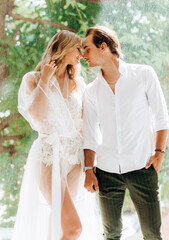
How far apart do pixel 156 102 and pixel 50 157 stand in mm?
686

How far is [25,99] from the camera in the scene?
5.49 feet

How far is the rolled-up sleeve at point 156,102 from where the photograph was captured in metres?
1.59

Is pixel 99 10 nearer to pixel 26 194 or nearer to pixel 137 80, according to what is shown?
pixel 137 80

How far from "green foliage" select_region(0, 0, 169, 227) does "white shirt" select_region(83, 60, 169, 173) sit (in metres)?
0.57

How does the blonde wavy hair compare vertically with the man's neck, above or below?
above

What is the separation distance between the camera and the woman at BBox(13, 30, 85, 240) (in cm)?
162

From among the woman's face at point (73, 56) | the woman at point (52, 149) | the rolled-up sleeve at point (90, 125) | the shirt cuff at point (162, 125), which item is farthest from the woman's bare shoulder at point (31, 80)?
the shirt cuff at point (162, 125)

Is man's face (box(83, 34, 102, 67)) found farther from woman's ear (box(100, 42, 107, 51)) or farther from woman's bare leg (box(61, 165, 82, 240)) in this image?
woman's bare leg (box(61, 165, 82, 240))

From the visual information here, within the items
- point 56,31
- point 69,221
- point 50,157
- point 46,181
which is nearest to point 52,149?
point 50,157

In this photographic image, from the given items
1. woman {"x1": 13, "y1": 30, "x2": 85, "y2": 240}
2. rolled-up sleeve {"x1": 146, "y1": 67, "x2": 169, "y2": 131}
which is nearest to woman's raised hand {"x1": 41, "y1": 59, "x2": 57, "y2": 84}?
woman {"x1": 13, "y1": 30, "x2": 85, "y2": 240}

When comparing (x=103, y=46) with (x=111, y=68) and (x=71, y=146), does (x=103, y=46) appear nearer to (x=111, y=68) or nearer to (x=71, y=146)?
(x=111, y=68)

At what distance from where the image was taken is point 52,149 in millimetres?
1670

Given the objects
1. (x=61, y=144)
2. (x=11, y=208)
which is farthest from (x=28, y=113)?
(x=11, y=208)

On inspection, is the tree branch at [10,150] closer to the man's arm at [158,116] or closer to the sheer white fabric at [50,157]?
the sheer white fabric at [50,157]
